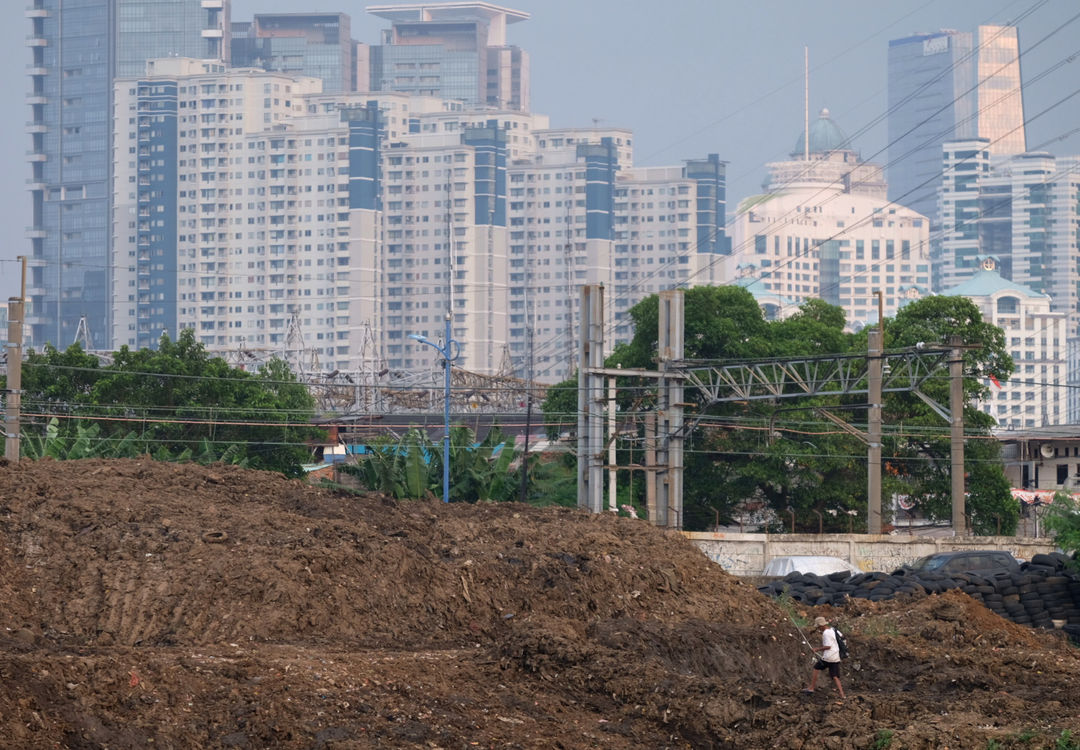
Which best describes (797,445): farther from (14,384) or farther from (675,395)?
(14,384)

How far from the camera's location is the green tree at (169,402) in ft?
179

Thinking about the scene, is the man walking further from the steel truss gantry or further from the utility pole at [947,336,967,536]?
the utility pole at [947,336,967,536]

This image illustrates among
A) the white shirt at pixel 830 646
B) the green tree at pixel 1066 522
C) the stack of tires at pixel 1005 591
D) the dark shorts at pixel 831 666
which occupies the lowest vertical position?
the stack of tires at pixel 1005 591

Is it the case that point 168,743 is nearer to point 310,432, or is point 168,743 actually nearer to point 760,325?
point 760,325

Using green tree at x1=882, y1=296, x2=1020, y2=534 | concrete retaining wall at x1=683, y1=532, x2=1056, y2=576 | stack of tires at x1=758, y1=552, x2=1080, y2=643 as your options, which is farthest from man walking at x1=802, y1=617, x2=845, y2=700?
green tree at x1=882, y1=296, x2=1020, y2=534

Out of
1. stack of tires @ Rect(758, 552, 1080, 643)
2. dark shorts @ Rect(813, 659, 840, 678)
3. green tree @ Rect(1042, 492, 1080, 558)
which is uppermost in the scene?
green tree @ Rect(1042, 492, 1080, 558)

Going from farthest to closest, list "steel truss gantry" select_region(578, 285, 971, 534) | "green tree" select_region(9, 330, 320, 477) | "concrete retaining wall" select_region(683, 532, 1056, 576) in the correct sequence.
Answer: "green tree" select_region(9, 330, 320, 477) < "concrete retaining wall" select_region(683, 532, 1056, 576) < "steel truss gantry" select_region(578, 285, 971, 534)

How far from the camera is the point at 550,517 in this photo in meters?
28.6

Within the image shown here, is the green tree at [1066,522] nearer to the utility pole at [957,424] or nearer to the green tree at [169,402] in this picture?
the utility pole at [957,424]

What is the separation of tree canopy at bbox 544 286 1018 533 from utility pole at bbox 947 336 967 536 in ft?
37.8

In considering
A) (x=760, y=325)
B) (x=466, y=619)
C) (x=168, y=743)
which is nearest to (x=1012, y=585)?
(x=466, y=619)

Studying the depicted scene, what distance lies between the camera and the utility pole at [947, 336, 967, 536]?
3934 cm

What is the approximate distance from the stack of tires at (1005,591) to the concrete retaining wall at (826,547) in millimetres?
8345

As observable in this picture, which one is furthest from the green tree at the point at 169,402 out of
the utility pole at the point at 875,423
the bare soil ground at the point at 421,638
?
the bare soil ground at the point at 421,638
